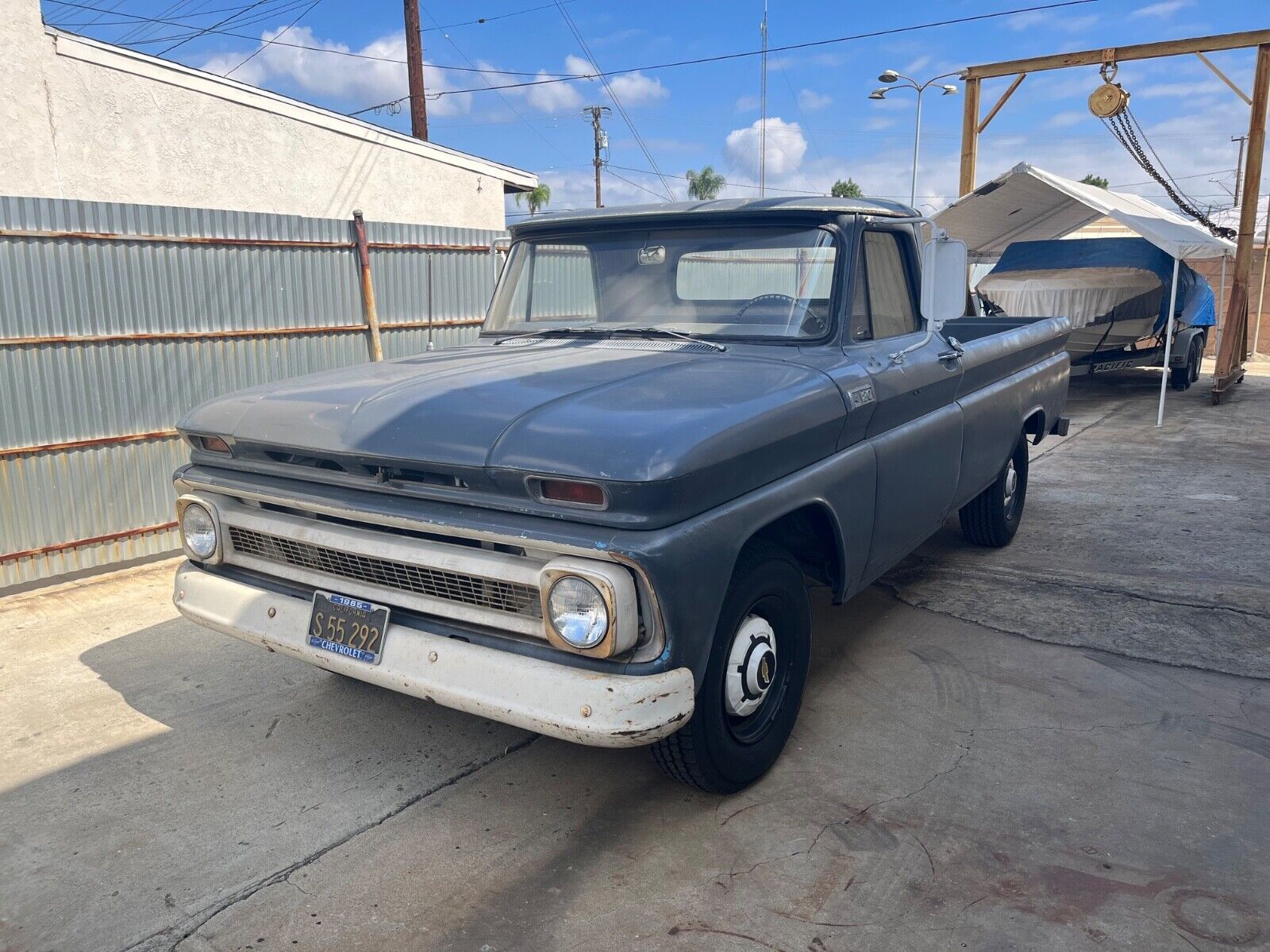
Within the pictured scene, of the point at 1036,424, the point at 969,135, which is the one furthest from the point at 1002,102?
the point at 1036,424

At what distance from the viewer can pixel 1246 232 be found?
40.1ft

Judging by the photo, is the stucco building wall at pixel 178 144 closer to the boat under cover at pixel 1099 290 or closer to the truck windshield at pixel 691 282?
the truck windshield at pixel 691 282

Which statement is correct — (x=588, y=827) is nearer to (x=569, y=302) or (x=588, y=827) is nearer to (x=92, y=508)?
(x=569, y=302)

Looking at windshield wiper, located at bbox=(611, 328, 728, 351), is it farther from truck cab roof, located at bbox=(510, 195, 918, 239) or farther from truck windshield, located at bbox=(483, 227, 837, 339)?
truck cab roof, located at bbox=(510, 195, 918, 239)

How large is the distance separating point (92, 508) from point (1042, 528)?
6.05 meters

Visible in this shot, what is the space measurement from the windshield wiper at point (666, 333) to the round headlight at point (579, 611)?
1.39 meters

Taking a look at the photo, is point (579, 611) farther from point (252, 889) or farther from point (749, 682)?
point (252, 889)

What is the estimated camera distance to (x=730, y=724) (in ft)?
10.2

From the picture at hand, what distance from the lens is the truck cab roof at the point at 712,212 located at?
3795 millimetres

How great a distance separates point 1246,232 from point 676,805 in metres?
12.6

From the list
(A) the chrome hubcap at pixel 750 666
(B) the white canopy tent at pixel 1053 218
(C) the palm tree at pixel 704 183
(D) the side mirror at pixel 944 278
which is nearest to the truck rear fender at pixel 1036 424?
(D) the side mirror at pixel 944 278

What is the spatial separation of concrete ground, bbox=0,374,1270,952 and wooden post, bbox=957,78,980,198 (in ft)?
33.9

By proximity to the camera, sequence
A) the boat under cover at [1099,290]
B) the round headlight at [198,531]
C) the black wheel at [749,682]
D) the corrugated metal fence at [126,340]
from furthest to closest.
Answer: the boat under cover at [1099,290], the corrugated metal fence at [126,340], the round headlight at [198,531], the black wheel at [749,682]

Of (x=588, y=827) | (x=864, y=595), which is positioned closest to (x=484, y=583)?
(x=588, y=827)
